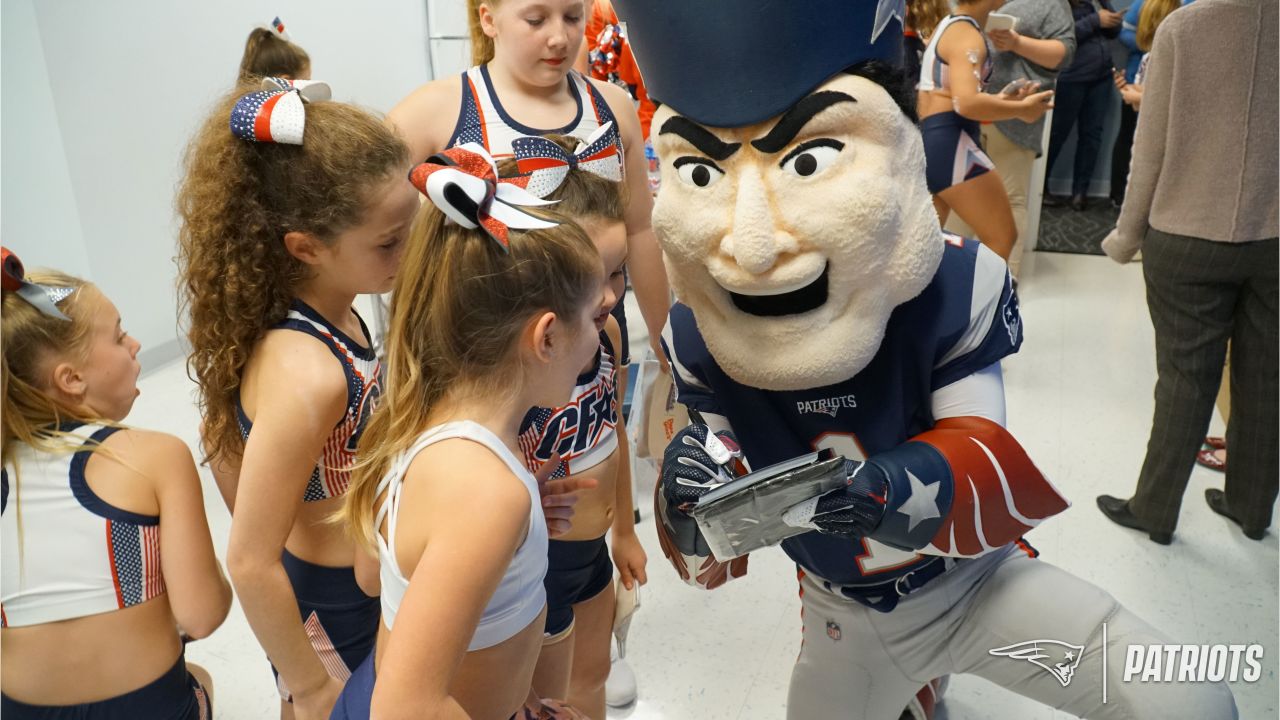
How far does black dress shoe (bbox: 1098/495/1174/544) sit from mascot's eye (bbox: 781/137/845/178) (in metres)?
2.02

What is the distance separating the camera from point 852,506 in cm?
120

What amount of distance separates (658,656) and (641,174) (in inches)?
44.8

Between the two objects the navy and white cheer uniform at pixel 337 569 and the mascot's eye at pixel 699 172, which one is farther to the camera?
the navy and white cheer uniform at pixel 337 569

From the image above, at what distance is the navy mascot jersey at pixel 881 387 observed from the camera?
1329 mm

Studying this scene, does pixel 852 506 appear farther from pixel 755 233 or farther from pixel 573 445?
pixel 573 445

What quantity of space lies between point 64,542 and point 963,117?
9.35 ft

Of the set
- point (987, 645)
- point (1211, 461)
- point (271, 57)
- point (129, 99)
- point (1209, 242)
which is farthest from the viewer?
point (129, 99)

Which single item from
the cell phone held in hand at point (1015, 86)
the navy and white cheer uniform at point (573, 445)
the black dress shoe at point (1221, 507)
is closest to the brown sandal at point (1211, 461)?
the black dress shoe at point (1221, 507)

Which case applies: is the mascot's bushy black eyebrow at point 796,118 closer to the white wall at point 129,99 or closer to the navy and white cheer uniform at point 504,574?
the navy and white cheer uniform at point 504,574

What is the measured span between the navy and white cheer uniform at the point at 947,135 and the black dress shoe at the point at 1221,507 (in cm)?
124

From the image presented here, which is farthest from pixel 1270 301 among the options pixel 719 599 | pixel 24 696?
pixel 24 696

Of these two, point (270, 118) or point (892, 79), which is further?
point (270, 118)

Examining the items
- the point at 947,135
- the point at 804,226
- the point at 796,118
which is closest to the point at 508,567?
the point at 804,226

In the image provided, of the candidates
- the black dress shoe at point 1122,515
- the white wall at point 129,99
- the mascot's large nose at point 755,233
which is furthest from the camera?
the white wall at point 129,99
